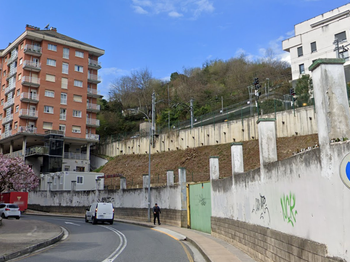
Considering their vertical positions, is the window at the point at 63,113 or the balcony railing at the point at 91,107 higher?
the balcony railing at the point at 91,107

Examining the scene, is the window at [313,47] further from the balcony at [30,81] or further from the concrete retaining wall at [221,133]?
the balcony at [30,81]

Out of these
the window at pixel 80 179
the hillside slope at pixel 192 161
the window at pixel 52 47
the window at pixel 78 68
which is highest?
the window at pixel 52 47

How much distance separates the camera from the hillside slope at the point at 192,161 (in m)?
31.1

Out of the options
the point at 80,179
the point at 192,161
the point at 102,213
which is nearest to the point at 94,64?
the point at 80,179

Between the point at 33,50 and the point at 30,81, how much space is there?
5436mm

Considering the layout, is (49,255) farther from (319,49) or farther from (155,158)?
(319,49)

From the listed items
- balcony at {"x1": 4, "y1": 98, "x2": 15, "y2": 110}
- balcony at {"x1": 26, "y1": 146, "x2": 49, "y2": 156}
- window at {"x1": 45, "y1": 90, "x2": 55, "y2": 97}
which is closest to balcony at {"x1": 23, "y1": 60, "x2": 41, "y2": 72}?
window at {"x1": 45, "y1": 90, "x2": 55, "y2": 97}

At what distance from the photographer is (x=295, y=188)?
701 centimetres

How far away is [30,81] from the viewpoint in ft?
178

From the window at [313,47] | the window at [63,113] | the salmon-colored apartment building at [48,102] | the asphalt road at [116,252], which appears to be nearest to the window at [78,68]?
the salmon-colored apartment building at [48,102]

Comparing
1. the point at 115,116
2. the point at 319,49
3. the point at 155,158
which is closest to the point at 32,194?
the point at 155,158

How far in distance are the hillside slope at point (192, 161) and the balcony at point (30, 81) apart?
1792 cm

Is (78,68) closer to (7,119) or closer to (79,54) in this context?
(79,54)

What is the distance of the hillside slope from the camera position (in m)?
31.1
